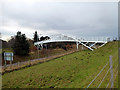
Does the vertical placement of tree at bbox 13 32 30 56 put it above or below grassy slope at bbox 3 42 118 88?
above

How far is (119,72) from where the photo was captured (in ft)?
21.2

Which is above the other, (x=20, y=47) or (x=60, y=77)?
(x=20, y=47)

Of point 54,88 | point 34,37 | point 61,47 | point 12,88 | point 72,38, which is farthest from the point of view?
point 34,37

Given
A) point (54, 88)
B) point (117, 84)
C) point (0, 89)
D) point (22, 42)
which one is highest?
point (22, 42)

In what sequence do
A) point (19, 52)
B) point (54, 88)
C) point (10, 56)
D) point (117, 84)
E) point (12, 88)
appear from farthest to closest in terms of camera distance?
point (19, 52), point (10, 56), point (12, 88), point (54, 88), point (117, 84)

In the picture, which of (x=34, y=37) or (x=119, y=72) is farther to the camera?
(x=34, y=37)

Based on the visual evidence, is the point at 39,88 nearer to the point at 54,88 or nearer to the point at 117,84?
the point at 54,88

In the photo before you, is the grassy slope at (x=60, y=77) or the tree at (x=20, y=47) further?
the tree at (x=20, y=47)

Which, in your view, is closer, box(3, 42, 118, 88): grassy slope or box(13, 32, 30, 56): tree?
box(3, 42, 118, 88): grassy slope

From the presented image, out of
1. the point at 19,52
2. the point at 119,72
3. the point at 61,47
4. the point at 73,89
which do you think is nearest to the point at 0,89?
the point at 73,89

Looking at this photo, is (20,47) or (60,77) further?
(20,47)

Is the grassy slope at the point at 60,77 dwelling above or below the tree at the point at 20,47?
below

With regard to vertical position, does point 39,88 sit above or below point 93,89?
below

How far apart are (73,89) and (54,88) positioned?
1.59 metres
